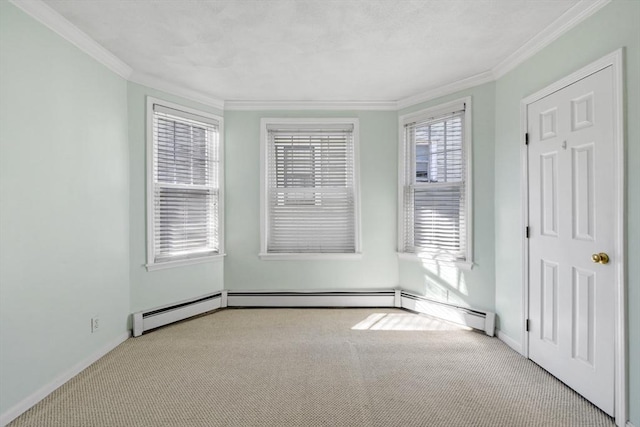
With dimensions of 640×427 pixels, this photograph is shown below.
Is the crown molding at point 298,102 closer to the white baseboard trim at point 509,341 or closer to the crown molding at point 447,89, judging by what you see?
the crown molding at point 447,89

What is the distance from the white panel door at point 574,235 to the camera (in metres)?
1.94

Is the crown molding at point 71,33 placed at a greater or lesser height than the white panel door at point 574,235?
greater

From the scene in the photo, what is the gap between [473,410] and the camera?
2004 mm

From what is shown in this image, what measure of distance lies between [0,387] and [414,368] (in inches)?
107

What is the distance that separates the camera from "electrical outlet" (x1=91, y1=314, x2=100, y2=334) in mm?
2633

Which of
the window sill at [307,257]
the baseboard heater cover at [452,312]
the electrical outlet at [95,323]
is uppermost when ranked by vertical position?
the window sill at [307,257]

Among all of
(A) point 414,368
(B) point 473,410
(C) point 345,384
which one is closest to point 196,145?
(C) point 345,384

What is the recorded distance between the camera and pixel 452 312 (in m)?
3.46

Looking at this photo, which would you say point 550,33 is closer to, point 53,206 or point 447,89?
point 447,89

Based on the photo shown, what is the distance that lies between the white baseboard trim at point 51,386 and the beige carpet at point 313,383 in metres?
0.05

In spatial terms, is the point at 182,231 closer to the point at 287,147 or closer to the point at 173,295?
the point at 173,295

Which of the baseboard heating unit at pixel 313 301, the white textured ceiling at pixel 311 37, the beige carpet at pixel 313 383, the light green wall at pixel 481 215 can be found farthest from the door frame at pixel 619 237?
the baseboard heating unit at pixel 313 301

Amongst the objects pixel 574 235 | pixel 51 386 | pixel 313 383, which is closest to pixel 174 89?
pixel 51 386

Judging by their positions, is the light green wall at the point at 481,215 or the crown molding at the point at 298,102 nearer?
the crown molding at the point at 298,102
